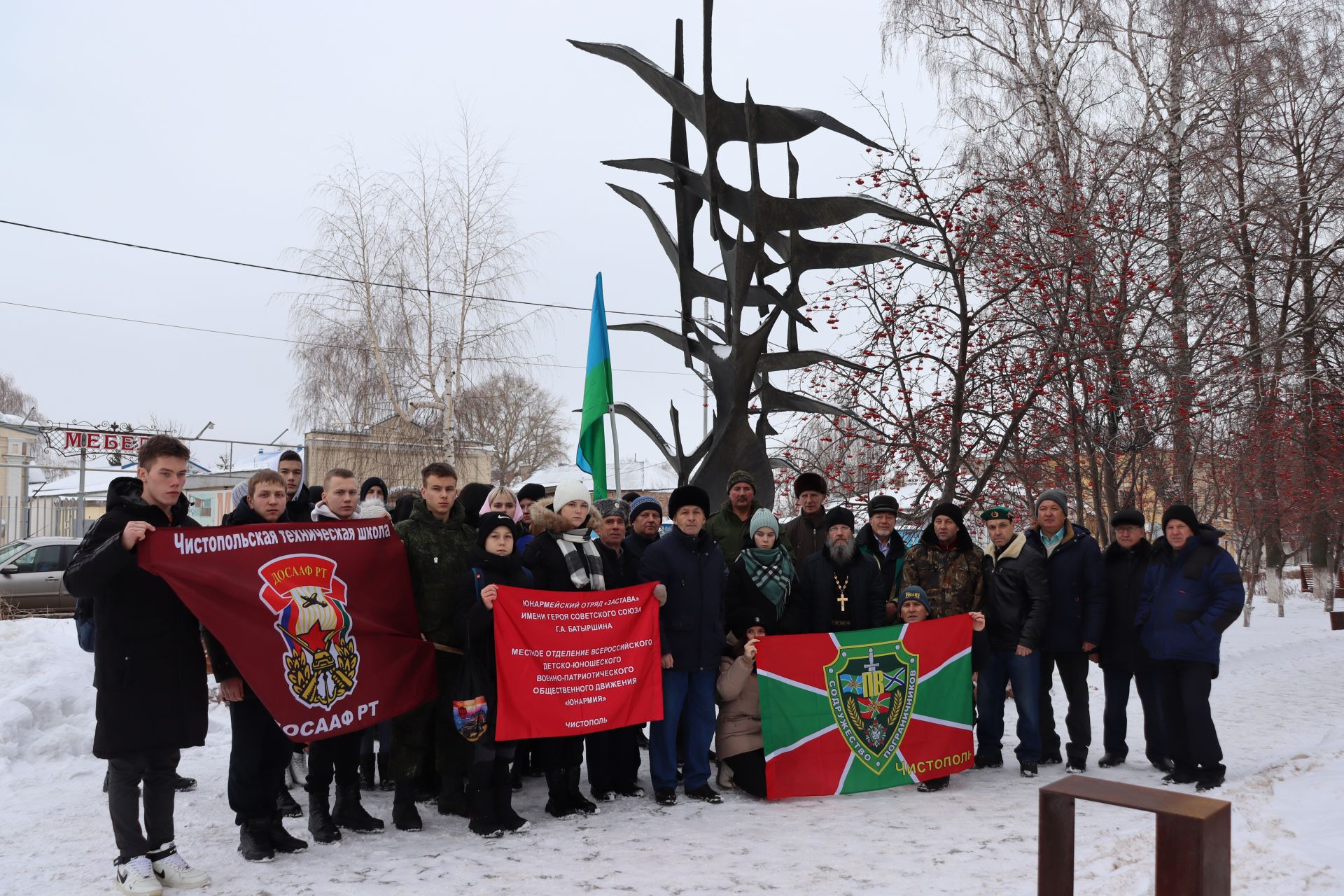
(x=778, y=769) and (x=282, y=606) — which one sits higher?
(x=282, y=606)

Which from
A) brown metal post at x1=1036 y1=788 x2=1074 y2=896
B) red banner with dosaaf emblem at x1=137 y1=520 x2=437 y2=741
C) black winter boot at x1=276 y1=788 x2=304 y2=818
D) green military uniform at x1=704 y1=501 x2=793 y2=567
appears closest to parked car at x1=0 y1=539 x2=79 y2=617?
black winter boot at x1=276 y1=788 x2=304 y2=818

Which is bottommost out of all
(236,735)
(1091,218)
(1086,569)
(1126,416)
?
(236,735)

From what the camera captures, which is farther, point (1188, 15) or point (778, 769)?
point (1188, 15)

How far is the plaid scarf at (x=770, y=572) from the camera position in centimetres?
620

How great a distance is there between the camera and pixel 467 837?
16.7ft

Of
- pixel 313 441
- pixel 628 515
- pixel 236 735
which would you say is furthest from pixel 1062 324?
pixel 313 441

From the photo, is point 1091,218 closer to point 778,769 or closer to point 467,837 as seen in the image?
point 778,769

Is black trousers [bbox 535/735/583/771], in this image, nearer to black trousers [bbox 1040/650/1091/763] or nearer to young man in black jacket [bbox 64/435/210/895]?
young man in black jacket [bbox 64/435/210/895]

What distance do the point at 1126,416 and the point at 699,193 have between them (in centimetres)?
470

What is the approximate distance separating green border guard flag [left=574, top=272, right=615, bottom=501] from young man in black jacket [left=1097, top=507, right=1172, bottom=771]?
462 cm

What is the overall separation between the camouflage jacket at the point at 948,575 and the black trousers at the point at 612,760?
2.07 metres

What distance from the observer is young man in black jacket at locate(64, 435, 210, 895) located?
4.11 m

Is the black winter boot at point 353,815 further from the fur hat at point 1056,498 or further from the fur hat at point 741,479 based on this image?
the fur hat at point 1056,498

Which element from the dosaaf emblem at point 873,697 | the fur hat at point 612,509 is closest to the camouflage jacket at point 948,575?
the dosaaf emblem at point 873,697
